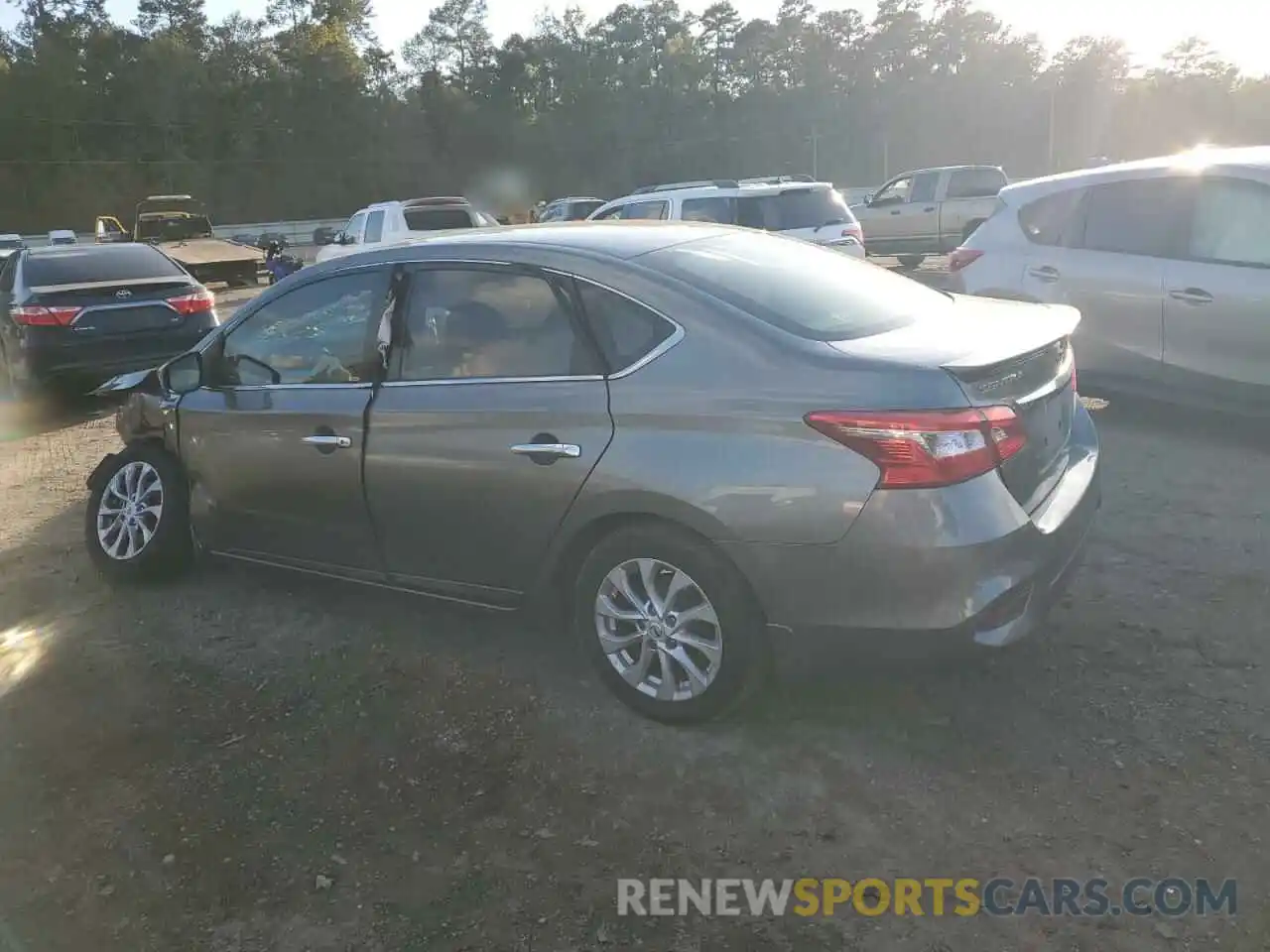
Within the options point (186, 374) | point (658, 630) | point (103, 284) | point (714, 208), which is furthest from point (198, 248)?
point (658, 630)

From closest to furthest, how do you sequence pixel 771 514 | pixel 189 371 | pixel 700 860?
pixel 700 860, pixel 771 514, pixel 189 371

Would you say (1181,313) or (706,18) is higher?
(706,18)

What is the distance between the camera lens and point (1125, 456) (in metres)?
6.45

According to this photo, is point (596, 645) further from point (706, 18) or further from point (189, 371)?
point (706, 18)

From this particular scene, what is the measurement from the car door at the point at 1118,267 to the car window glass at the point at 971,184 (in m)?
13.0

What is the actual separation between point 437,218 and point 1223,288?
41.5 ft

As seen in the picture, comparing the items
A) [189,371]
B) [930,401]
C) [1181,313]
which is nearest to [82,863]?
[189,371]

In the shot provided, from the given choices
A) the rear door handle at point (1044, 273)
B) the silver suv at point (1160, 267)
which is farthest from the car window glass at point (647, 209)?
the rear door handle at point (1044, 273)

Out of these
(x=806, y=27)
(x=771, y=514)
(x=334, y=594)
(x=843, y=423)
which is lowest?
(x=334, y=594)

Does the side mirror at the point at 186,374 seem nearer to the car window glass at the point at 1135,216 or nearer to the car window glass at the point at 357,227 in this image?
the car window glass at the point at 1135,216

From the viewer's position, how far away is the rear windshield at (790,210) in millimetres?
12344

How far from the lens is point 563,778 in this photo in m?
3.40

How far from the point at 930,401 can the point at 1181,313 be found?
13.8 feet

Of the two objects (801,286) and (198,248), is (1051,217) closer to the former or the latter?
(801,286)
